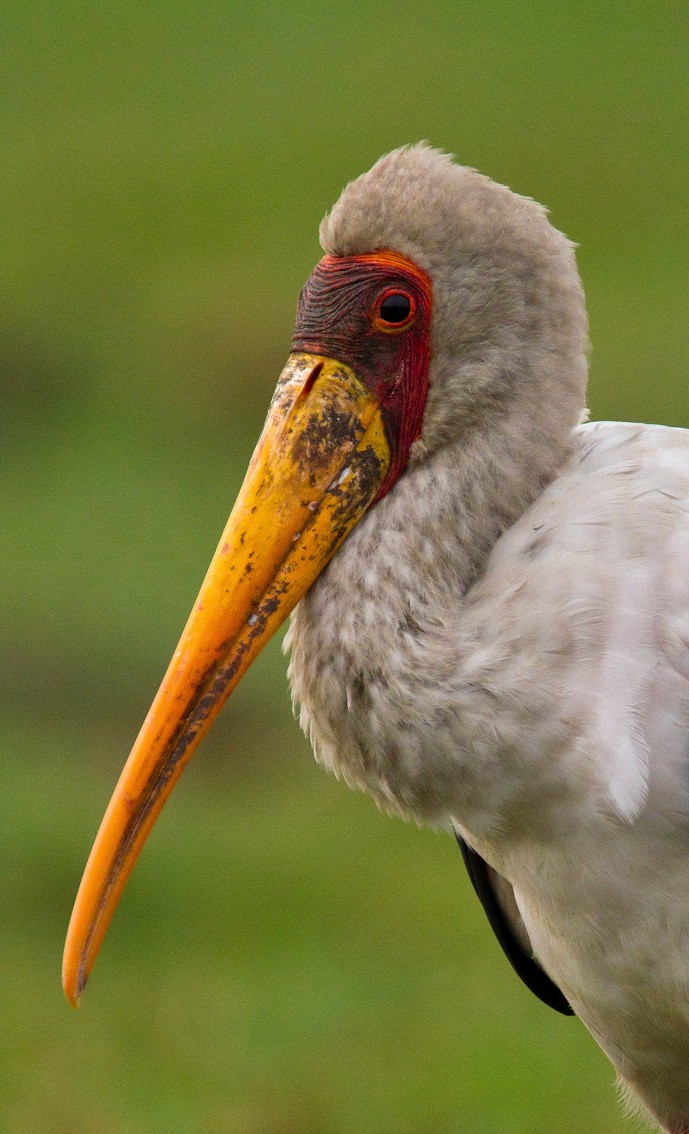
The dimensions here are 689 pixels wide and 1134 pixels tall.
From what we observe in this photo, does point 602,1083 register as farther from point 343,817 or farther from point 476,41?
point 476,41

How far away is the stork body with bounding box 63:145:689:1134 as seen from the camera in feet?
10.5

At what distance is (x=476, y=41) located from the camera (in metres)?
25.9

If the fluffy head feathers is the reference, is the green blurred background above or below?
below

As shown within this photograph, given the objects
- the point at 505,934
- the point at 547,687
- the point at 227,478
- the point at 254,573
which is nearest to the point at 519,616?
the point at 547,687

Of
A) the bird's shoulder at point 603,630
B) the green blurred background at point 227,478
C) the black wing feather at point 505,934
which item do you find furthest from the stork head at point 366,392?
the green blurred background at point 227,478

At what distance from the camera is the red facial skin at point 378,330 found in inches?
132

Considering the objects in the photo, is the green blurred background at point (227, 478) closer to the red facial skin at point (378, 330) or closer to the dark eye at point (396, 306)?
the red facial skin at point (378, 330)

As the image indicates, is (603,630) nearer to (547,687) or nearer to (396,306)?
(547,687)

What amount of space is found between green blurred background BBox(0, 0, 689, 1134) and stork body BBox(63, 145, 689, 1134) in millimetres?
3049

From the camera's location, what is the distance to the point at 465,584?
3367mm

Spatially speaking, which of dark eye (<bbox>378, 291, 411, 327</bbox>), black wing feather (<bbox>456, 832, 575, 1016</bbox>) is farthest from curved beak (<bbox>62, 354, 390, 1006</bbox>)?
black wing feather (<bbox>456, 832, 575, 1016</bbox>)

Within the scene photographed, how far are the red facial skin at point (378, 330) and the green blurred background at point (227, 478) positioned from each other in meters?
3.38

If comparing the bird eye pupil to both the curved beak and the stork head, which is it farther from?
the curved beak

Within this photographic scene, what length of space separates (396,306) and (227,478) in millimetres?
9069
